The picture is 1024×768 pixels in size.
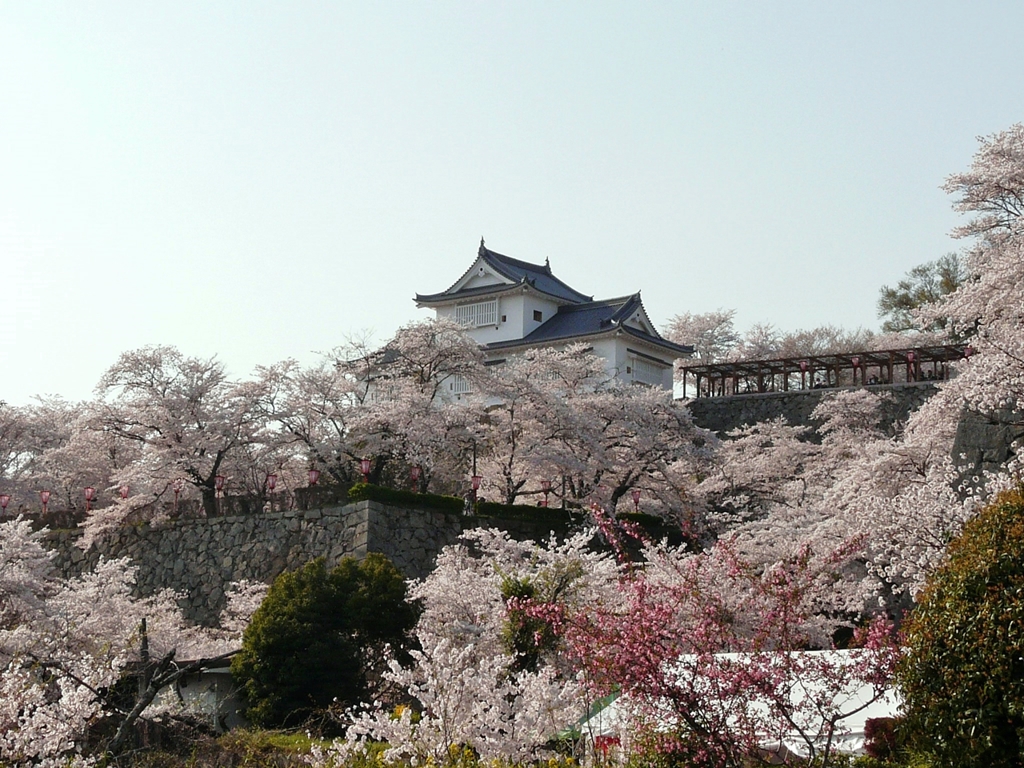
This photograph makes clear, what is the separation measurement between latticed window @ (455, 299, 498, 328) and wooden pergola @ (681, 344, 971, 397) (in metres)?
6.39

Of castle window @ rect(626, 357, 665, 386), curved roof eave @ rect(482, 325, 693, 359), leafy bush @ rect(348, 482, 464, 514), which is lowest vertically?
leafy bush @ rect(348, 482, 464, 514)

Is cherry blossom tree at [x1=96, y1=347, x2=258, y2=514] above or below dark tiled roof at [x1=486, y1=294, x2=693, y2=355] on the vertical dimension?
below

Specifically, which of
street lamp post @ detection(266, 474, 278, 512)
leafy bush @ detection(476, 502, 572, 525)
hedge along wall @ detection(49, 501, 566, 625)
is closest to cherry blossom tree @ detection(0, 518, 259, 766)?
hedge along wall @ detection(49, 501, 566, 625)

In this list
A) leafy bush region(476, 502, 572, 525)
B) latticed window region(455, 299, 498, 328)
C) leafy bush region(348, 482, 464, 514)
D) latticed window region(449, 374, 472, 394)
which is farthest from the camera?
latticed window region(455, 299, 498, 328)

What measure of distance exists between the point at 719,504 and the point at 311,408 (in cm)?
996

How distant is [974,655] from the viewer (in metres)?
7.43

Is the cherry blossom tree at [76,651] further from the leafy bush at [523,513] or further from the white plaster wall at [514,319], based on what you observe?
the white plaster wall at [514,319]

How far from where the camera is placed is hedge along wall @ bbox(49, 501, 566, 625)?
23688 mm

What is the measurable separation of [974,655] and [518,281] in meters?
30.8

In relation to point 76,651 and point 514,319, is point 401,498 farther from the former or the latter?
point 514,319

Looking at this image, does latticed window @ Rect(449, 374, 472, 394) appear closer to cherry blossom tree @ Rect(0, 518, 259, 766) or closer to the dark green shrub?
cherry blossom tree @ Rect(0, 518, 259, 766)

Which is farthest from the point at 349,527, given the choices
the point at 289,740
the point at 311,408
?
the point at 289,740

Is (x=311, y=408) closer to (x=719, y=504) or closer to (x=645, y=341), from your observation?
(x=719, y=504)

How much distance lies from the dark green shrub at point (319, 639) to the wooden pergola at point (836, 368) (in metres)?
19.8
